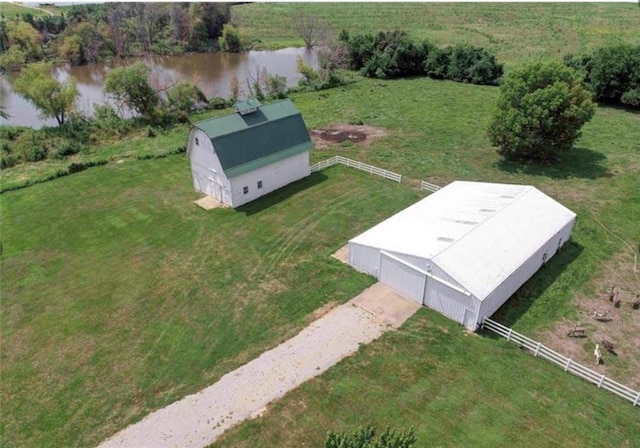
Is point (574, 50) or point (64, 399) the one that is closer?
point (64, 399)

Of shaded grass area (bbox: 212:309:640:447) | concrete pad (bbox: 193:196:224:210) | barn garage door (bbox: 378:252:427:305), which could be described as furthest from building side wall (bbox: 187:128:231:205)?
shaded grass area (bbox: 212:309:640:447)

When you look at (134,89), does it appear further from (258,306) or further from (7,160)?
(258,306)

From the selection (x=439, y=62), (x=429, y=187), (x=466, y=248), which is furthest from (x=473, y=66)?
(x=466, y=248)

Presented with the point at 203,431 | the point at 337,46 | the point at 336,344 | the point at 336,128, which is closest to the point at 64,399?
the point at 203,431

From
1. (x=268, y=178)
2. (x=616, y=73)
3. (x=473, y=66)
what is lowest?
(x=268, y=178)

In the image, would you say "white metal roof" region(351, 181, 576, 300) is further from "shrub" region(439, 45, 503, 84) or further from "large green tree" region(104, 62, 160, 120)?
"shrub" region(439, 45, 503, 84)

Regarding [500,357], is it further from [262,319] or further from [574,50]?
[574,50]
